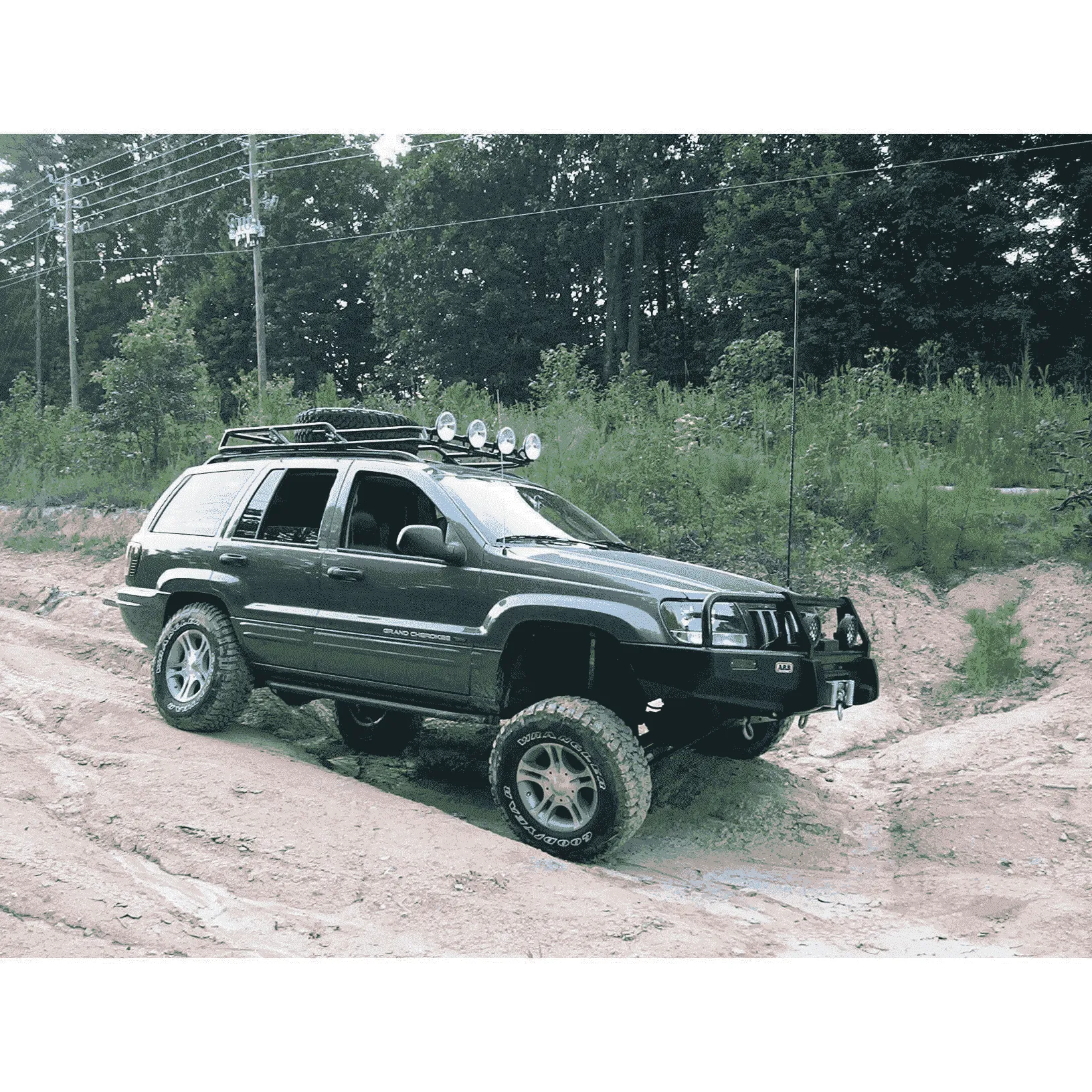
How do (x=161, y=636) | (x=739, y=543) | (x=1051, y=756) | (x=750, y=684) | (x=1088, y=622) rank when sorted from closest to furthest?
(x=750, y=684) → (x=1051, y=756) → (x=161, y=636) → (x=1088, y=622) → (x=739, y=543)

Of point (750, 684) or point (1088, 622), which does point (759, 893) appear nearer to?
point (750, 684)

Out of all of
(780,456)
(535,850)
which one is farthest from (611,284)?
(535,850)

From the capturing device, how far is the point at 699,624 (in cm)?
441

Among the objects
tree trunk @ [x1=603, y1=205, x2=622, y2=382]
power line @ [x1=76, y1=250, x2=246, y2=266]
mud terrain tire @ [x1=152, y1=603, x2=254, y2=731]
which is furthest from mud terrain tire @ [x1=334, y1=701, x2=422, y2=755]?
power line @ [x1=76, y1=250, x2=246, y2=266]

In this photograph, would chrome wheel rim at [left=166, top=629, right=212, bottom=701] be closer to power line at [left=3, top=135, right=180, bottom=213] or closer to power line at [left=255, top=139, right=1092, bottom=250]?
power line at [left=3, top=135, right=180, bottom=213]

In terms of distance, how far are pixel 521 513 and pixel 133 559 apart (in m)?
2.94

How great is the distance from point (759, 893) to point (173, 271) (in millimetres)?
6683

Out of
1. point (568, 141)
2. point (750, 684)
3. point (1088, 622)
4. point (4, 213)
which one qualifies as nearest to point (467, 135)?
point (568, 141)

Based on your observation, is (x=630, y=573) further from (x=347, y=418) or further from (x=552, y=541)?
(x=347, y=418)

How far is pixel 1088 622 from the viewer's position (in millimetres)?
7008

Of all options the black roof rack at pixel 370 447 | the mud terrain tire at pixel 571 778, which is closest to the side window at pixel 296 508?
the black roof rack at pixel 370 447

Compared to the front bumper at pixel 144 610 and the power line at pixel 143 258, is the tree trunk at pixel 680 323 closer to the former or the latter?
the power line at pixel 143 258

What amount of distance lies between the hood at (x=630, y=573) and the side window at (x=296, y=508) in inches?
56.8

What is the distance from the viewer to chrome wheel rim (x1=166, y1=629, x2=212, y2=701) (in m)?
5.99
